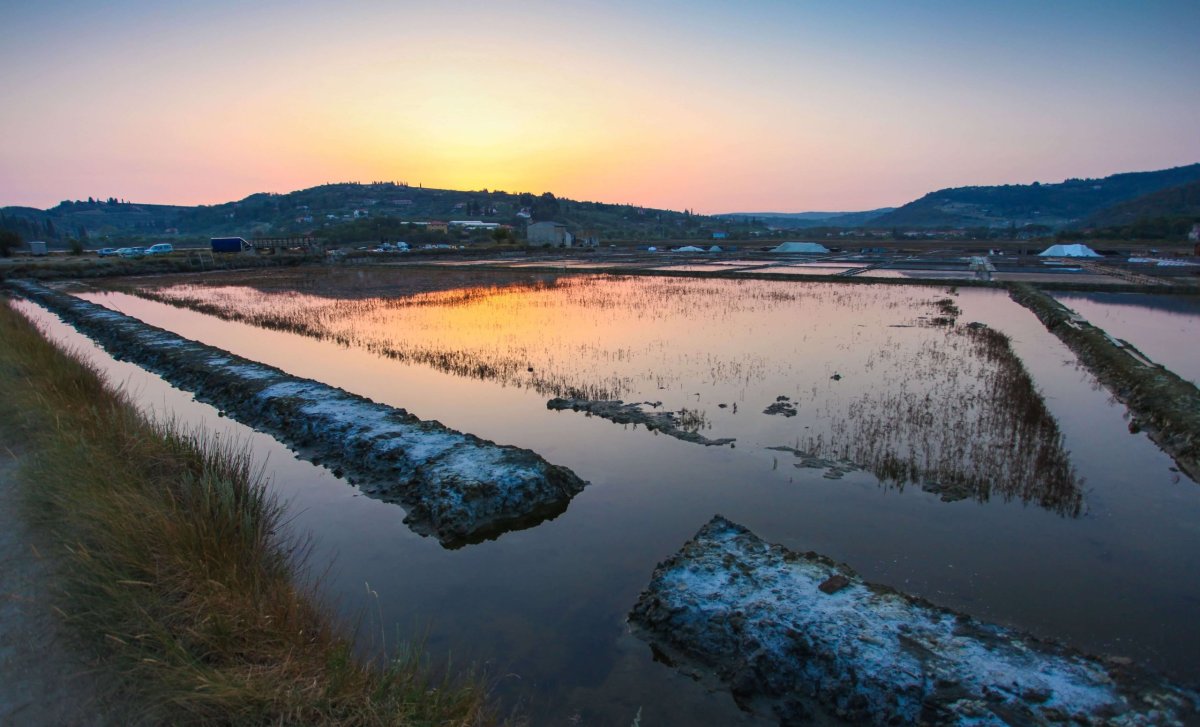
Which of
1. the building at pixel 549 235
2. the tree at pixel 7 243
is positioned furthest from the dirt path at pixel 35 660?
the building at pixel 549 235

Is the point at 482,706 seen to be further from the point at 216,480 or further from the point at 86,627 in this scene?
the point at 216,480

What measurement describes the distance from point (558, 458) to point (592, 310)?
14172 mm

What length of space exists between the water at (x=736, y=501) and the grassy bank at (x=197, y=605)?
1043mm

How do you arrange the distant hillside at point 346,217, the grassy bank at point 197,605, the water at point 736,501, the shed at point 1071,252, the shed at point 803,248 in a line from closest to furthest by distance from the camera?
the grassy bank at point 197,605, the water at point 736,501, the shed at point 1071,252, the shed at point 803,248, the distant hillside at point 346,217

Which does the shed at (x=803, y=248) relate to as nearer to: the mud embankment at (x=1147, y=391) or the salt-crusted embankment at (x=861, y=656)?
the mud embankment at (x=1147, y=391)

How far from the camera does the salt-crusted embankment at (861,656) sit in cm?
370

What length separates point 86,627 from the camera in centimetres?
381

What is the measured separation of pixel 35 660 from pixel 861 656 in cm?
529

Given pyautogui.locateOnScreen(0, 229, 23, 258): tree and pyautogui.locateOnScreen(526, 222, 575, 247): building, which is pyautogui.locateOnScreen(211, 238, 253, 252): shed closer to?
pyautogui.locateOnScreen(0, 229, 23, 258): tree

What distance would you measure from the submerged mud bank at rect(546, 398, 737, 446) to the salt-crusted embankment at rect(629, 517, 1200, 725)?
12.3ft

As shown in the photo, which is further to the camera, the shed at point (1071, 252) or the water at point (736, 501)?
the shed at point (1071, 252)

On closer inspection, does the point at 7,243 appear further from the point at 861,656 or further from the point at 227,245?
the point at 861,656

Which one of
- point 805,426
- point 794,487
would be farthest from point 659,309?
point 794,487

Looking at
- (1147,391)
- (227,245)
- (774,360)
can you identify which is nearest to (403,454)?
(774,360)
